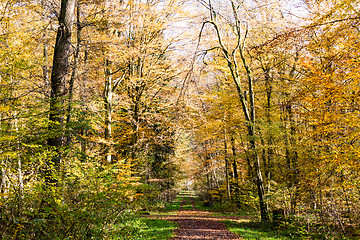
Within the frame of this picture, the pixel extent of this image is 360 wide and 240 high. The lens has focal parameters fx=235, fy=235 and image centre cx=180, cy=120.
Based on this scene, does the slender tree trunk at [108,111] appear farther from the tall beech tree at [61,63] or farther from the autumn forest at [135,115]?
the tall beech tree at [61,63]

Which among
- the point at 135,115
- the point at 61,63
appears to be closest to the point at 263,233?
the point at 61,63

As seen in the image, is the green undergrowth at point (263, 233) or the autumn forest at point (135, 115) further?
the green undergrowth at point (263, 233)

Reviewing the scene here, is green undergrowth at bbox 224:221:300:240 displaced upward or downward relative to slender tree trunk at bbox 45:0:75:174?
downward

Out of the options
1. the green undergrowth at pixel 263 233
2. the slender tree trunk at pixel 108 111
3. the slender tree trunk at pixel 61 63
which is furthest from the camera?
the slender tree trunk at pixel 108 111

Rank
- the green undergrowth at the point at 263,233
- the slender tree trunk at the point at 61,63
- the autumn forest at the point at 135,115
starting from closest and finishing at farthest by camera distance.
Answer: the autumn forest at the point at 135,115
the slender tree trunk at the point at 61,63
the green undergrowth at the point at 263,233

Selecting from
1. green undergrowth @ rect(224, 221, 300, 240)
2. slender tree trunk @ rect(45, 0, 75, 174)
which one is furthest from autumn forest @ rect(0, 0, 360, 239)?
green undergrowth @ rect(224, 221, 300, 240)

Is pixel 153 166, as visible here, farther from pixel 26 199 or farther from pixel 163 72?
pixel 26 199

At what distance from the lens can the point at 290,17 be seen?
1377 centimetres

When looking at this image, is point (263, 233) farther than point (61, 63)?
Yes

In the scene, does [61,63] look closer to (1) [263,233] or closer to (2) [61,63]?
(2) [61,63]

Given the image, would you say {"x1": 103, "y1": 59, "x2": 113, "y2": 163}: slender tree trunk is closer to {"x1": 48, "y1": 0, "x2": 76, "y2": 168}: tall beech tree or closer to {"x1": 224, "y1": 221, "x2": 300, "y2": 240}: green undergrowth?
{"x1": 48, "y1": 0, "x2": 76, "y2": 168}: tall beech tree

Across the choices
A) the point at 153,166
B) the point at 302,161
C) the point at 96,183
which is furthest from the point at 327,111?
the point at 153,166

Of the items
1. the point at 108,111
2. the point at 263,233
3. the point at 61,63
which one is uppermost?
the point at 61,63

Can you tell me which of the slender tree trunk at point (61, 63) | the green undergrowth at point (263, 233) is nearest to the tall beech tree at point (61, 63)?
the slender tree trunk at point (61, 63)
